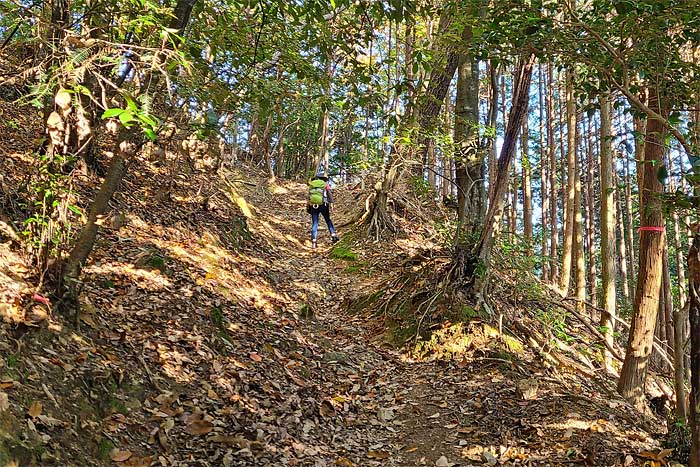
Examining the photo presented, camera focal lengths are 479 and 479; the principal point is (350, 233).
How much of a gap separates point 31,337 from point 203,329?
200 cm

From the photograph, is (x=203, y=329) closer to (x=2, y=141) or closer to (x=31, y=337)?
(x=31, y=337)

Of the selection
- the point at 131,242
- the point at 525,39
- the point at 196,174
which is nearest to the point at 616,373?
the point at 525,39

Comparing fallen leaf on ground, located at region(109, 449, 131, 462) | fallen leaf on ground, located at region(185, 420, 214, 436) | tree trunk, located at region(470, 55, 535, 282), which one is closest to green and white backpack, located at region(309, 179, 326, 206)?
tree trunk, located at region(470, 55, 535, 282)

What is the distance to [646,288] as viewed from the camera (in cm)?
535

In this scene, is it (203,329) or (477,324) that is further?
(477,324)

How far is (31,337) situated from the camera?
361 centimetres

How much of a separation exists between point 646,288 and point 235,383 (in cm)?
460

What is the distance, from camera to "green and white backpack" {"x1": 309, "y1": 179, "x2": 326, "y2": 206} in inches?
471

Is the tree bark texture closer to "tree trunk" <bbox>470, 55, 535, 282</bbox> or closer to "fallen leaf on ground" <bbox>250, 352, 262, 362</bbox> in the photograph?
"tree trunk" <bbox>470, 55, 535, 282</bbox>

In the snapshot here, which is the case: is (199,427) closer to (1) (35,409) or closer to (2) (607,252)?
(1) (35,409)

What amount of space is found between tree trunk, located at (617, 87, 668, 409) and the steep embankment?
1.95ft

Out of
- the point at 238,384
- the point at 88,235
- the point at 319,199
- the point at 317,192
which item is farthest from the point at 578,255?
the point at 88,235

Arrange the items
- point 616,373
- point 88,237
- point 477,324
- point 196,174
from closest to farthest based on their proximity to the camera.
→ 1. point 88,237
2. point 477,324
3. point 616,373
4. point 196,174

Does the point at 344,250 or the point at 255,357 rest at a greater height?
the point at 344,250
